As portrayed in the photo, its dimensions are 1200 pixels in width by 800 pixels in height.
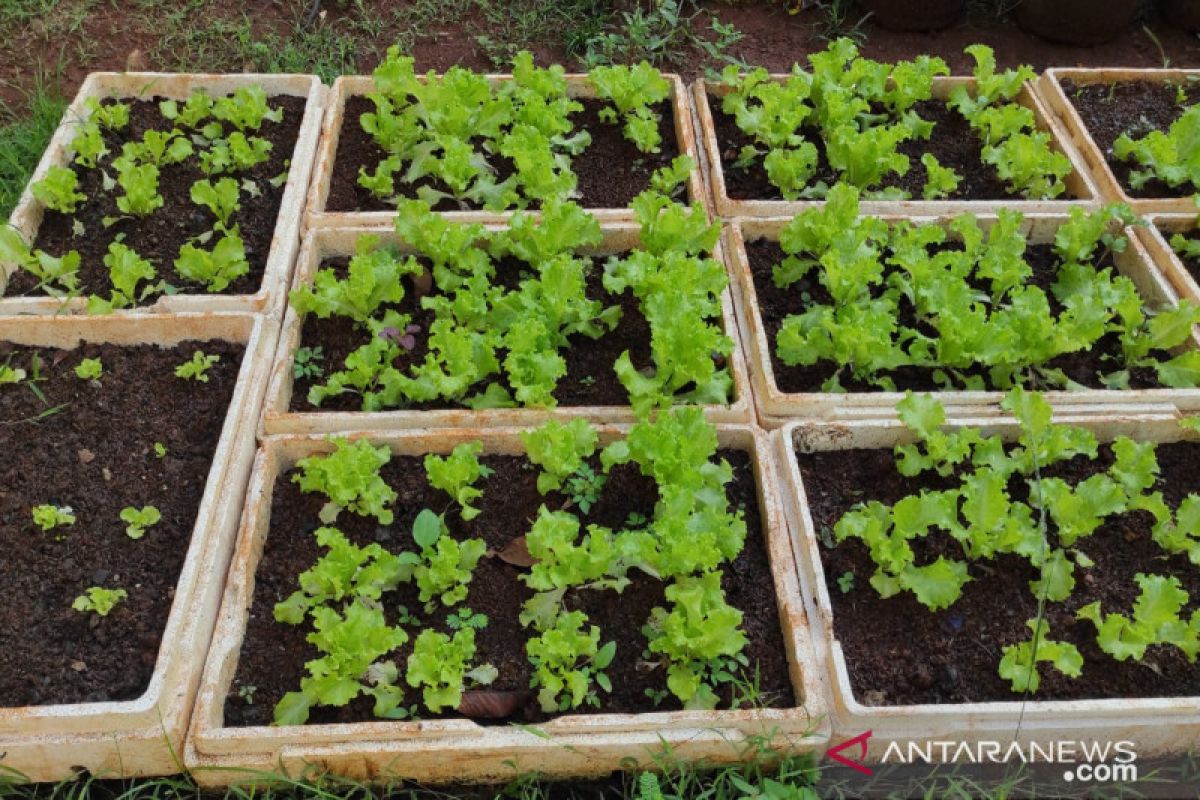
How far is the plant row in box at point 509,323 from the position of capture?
124 inches

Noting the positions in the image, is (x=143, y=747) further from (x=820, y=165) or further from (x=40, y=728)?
(x=820, y=165)

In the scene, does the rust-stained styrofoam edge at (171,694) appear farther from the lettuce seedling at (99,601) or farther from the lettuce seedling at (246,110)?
the lettuce seedling at (246,110)

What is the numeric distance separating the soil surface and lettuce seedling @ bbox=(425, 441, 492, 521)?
33 centimetres

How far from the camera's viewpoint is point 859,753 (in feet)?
8.49

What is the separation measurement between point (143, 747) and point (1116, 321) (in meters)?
3.57

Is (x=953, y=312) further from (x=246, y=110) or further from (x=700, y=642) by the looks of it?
(x=246, y=110)

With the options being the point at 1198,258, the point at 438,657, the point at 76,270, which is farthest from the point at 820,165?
the point at 76,270

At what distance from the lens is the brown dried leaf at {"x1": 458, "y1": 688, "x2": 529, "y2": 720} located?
8.45ft

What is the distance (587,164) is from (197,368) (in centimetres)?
182

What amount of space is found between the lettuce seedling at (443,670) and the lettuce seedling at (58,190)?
7.88 ft

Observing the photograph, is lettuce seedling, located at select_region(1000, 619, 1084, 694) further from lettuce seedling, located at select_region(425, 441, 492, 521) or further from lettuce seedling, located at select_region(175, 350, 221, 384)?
lettuce seedling, located at select_region(175, 350, 221, 384)

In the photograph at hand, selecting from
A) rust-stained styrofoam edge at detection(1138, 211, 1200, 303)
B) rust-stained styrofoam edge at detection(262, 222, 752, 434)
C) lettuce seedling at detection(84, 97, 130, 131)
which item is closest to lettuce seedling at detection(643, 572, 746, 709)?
rust-stained styrofoam edge at detection(262, 222, 752, 434)

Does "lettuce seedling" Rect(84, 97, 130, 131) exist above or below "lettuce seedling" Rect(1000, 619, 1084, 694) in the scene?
above

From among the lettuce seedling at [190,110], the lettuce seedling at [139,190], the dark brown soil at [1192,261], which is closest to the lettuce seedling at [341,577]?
the lettuce seedling at [139,190]
